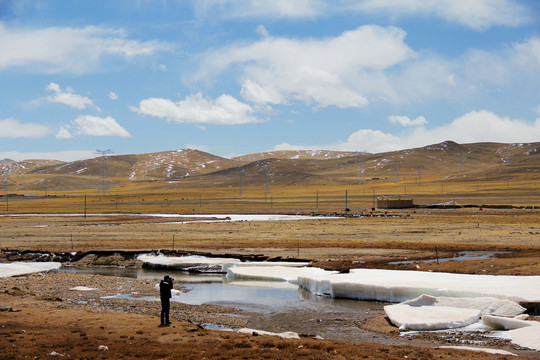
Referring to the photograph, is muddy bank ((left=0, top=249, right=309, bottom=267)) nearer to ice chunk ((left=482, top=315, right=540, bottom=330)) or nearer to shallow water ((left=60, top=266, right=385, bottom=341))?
shallow water ((left=60, top=266, right=385, bottom=341))

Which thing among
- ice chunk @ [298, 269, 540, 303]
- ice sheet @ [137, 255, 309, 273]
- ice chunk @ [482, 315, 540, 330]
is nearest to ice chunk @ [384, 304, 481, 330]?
ice chunk @ [482, 315, 540, 330]

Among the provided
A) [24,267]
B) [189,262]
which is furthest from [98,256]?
[189,262]

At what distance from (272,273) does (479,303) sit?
13852mm

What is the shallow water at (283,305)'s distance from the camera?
2147cm

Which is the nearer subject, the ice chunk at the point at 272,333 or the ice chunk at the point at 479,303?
the ice chunk at the point at 272,333

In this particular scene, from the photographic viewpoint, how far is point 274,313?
79.4 ft

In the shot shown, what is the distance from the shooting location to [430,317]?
843 inches

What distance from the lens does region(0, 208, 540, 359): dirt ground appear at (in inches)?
671

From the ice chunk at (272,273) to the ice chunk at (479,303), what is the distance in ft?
27.6

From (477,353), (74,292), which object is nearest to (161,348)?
(477,353)

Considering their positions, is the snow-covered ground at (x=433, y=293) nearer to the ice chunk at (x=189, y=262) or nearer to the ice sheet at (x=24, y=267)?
the ice chunk at (x=189, y=262)

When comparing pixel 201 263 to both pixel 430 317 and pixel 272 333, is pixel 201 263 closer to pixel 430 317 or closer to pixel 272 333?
pixel 272 333

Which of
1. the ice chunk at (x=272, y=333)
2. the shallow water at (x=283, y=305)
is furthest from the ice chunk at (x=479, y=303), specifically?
the ice chunk at (x=272, y=333)

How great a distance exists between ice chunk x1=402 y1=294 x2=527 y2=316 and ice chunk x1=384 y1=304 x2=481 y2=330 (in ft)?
1.72
